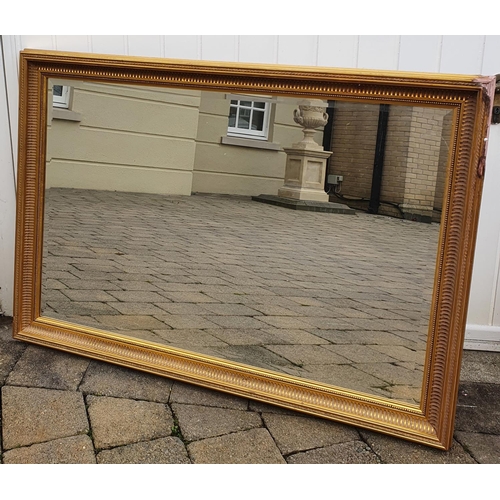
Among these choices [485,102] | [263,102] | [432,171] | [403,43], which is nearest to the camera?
[485,102]

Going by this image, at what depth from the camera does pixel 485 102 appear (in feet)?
6.46

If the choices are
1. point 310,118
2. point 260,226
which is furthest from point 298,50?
point 260,226

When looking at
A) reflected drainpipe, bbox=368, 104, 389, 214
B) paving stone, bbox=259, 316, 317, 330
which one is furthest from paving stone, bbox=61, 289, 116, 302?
reflected drainpipe, bbox=368, 104, 389, 214

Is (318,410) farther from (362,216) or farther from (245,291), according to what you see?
(362,216)

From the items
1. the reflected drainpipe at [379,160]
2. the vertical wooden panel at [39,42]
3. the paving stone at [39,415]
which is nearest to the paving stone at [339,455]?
the paving stone at [39,415]

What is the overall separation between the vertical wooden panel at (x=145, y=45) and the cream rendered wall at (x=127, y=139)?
319 mm

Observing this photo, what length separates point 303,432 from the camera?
2.13 meters

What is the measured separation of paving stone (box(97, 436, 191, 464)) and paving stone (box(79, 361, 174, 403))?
0.31 m

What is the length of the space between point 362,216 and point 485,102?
1.86ft

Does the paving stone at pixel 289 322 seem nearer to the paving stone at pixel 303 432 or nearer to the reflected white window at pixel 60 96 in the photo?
the paving stone at pixel 303 432

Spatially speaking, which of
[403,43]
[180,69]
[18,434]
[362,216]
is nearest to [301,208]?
[362,216]

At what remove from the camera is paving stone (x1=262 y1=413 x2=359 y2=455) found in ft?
6.72

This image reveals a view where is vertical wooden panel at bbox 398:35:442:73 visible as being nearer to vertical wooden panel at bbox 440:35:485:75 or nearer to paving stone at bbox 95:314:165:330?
vertical wooden panel at bbox 440:35:485:75

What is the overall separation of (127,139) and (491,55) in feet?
5.02
